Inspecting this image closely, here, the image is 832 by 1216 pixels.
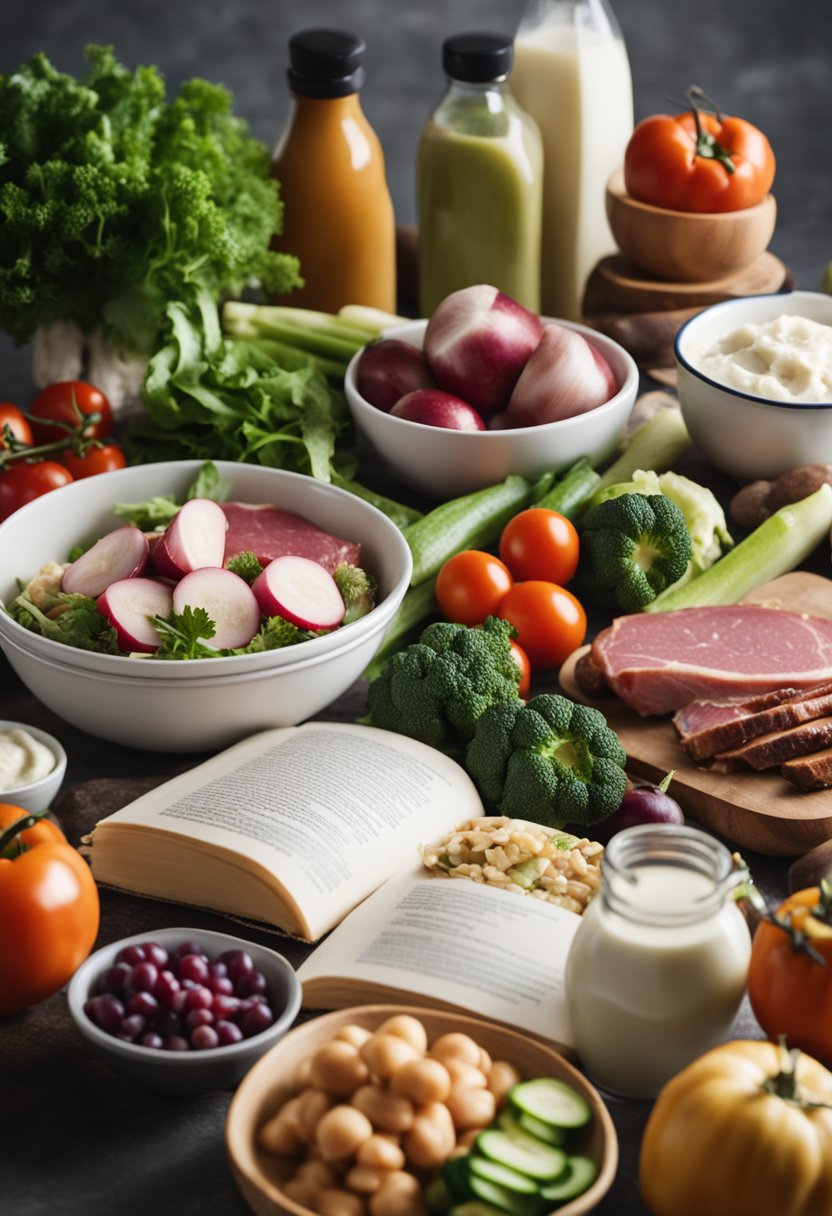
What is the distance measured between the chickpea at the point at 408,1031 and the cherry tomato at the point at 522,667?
3.03 feet

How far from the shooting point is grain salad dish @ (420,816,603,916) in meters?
1.86

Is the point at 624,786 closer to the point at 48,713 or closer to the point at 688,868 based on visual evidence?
the point at 688,868

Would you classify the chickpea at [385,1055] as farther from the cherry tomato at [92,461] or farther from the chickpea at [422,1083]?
the cherry tomato at [92,461]

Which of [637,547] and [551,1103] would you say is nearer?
[551,1103]

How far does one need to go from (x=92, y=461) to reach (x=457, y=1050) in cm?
185

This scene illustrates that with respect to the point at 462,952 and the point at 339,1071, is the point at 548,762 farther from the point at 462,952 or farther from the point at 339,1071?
the point at 339,1071

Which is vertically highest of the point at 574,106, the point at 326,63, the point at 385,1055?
the point at 326,63

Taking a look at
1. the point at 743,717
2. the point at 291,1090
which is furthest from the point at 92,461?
the point at 291,1090

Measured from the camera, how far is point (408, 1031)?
4.83 feet

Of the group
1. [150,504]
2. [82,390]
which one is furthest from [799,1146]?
[82,390]

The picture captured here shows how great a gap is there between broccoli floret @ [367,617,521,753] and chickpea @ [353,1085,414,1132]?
2.90ft

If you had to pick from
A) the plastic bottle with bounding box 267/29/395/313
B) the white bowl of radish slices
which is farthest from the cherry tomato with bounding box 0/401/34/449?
the plastic bottle with bounding box 267/29/395/313

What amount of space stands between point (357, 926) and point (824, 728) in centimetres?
79

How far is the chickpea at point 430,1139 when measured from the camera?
1368 mm
